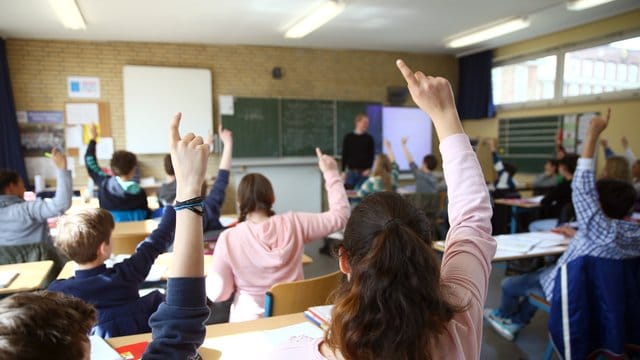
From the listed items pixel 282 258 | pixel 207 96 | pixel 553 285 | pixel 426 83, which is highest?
pixel 207 96

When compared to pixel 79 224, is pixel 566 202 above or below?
below

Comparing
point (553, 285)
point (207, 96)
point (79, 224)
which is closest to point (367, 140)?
point (207, 96)

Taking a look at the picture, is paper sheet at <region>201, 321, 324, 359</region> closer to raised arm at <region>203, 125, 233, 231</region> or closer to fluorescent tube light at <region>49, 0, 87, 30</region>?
raised arm at <region>203, 125, 233, 231</region>

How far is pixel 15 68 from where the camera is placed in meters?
6.26

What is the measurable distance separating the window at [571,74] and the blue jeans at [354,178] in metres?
3.15

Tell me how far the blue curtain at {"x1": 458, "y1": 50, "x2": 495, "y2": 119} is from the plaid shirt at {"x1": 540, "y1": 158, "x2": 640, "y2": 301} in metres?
6.01

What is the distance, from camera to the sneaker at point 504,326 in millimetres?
3020

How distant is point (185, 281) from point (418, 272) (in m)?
0.41

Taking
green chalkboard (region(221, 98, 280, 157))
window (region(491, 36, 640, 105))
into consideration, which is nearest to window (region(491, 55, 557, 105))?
window (region(491, 36, 640, 105))

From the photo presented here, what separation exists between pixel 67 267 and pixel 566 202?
14.5 ft

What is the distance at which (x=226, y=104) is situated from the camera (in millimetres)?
7027

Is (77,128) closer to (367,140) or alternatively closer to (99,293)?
(367,140)

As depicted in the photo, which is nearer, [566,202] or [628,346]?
[628,346]

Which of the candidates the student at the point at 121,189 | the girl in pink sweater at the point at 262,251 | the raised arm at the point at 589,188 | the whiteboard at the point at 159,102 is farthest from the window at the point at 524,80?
the student at the point at 121,189
